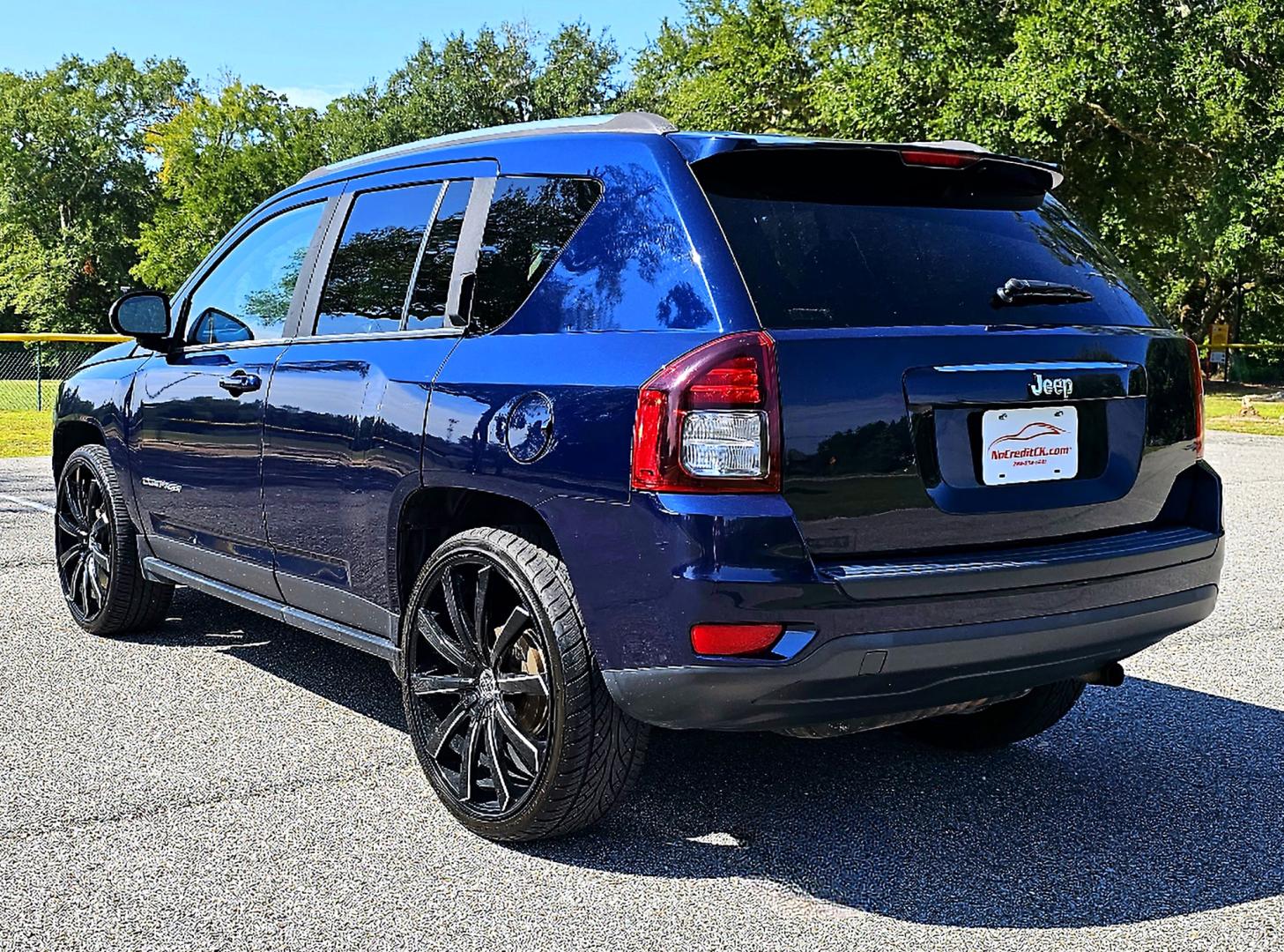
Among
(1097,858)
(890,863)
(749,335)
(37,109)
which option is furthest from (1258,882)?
(37,109)

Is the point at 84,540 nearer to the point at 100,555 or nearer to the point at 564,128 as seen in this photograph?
the point at 100,555

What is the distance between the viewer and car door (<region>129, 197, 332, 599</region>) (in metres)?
4.62

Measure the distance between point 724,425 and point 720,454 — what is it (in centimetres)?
6

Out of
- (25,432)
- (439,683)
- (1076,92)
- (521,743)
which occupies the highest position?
(1076,92)

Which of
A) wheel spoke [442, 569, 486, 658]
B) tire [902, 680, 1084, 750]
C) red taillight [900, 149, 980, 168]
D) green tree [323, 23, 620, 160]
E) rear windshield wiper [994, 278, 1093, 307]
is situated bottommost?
tire [902, 680, 1084, 750]

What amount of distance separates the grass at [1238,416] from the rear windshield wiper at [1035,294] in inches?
578

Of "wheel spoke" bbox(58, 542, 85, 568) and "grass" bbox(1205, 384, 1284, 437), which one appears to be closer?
"wheel spoke" bbox(58, 542, 85, 568)

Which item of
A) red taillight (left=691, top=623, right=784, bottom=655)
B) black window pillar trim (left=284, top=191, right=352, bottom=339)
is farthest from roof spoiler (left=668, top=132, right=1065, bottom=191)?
black window pillar trim (left=284, top=191, right=352, bottom=339)

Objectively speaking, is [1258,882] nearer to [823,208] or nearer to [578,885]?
[578,885]

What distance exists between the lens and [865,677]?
3.09 metres

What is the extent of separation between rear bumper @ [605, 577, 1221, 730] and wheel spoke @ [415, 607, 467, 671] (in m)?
0.66

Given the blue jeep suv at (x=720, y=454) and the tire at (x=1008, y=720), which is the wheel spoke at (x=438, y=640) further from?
the tire at (x=1008, y=720)

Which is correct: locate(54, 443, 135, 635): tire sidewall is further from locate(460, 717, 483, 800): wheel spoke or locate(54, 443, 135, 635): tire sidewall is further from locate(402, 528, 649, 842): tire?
locate(460, 717, 483, 800): wheel spoke

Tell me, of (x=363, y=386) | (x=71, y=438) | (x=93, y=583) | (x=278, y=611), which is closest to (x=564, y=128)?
(x=363, y=386)
